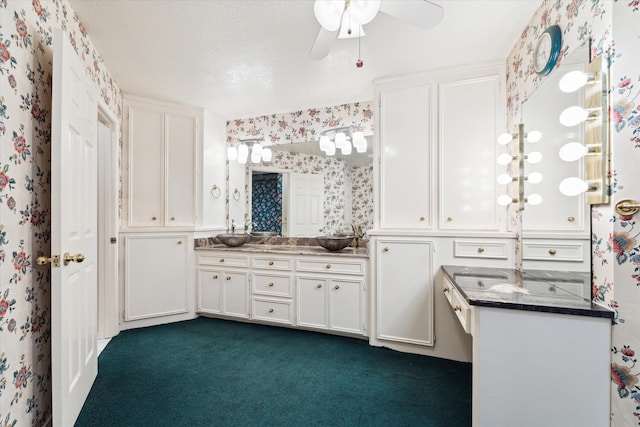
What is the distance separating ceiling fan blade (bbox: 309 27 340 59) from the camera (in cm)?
140

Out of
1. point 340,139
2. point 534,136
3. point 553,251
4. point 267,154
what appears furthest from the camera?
point 267,154

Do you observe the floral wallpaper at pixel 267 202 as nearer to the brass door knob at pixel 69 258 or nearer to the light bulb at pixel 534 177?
the brass door knob at pixel 69 258

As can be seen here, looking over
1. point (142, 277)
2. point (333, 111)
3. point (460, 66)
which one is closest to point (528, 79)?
point (460, 66)

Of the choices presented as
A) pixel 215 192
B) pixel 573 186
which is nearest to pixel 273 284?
pixel 215 192

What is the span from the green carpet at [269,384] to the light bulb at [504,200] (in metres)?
1.27

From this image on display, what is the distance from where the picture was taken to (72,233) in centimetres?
148

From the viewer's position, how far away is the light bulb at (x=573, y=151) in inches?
49.5

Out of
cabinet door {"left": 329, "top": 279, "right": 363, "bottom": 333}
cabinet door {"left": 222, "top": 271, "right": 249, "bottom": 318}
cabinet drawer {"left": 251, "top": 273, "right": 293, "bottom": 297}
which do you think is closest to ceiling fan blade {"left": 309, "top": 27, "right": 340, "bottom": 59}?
cabinet door {"left": 329, "top": 279, "right": 363, "bottom": 333}

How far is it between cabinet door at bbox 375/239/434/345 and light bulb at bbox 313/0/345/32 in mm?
1707

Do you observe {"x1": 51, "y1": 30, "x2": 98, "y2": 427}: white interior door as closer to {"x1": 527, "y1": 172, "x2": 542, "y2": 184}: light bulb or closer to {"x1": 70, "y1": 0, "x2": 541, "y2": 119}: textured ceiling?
{"x1": 70, "y1": 0, "x2": 541, "y2": 119}: textured ceiling

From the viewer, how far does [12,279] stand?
116cm

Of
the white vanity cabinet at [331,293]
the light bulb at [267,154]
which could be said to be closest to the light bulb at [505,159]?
the white vanity cabinet at [331,293]

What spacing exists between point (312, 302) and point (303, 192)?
122 cm

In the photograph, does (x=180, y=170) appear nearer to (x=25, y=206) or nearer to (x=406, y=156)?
(x=25, y=206)
